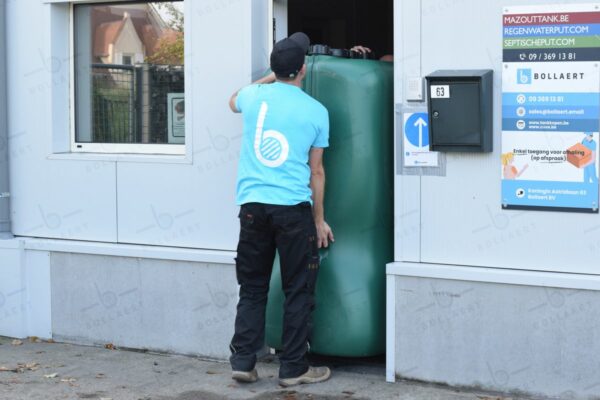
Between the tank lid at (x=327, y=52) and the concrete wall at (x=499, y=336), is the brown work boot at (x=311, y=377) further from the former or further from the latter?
the tank lid at (x=327, y=52)

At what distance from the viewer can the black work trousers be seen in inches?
224

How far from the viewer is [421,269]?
18.9 feet

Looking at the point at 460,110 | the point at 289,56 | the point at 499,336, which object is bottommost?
the point at 499,336

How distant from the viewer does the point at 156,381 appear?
241 inches

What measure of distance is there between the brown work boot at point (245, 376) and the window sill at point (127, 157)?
1464mm

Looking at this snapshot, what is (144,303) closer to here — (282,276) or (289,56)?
(282,276)

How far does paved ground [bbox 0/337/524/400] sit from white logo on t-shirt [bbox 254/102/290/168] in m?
1.31

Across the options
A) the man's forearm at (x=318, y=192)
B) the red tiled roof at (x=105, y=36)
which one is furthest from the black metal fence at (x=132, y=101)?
the man's forearm at (x=318, y=192)

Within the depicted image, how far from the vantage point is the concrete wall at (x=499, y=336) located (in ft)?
17.6

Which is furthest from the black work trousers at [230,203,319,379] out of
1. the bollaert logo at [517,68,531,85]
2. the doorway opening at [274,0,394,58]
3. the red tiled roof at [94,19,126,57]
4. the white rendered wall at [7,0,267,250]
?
the doorway opening at [274,0,394,58]

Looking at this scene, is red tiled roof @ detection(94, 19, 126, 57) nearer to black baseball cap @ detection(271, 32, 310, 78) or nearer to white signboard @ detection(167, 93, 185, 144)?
white signboard @ detection(167, 93, 185, 144)

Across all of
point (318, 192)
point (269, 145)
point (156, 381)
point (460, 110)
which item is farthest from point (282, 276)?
point (460, 110)

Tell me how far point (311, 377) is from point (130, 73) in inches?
102

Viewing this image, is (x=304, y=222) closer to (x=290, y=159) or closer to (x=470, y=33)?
(x=290, y=159)
